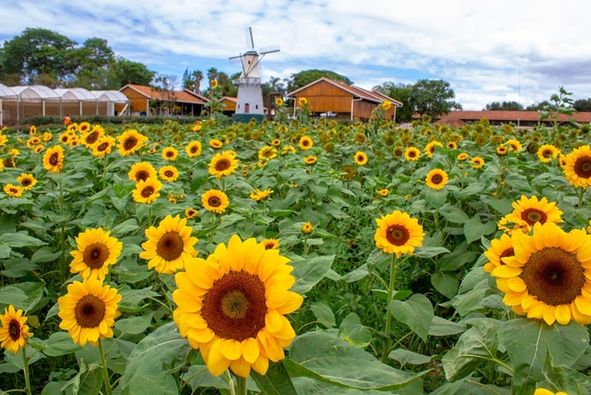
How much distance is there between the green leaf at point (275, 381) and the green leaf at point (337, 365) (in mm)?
13

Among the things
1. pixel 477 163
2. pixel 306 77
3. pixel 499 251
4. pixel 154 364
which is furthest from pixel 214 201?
pixel 306 77

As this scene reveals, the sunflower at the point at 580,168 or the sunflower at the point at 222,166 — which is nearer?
the sunflower at the point at 580,168

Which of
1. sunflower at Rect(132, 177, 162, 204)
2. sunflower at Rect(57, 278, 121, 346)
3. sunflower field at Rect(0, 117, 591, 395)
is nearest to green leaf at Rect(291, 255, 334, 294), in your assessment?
sunflower field at Rect(0, 117, 591, 395)

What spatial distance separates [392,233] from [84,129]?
3.72 meters

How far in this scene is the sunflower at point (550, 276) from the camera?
3.12 ft

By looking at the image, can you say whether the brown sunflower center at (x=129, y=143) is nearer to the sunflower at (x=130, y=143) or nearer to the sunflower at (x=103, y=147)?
the sunflower at (x=130, y=143)

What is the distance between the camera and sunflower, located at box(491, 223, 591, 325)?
0.95 meters

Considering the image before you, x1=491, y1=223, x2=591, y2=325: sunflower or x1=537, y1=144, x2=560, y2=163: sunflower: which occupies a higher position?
x1=537, y1=144, x2=560, y2=163: sunflower

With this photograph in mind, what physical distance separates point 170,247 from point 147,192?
3.17 feet

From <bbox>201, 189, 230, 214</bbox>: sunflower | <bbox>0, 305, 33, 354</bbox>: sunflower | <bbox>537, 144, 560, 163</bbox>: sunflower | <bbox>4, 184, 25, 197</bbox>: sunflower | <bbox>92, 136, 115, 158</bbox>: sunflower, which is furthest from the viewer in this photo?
<bbox>537, 144, 560, 163</bbox>: sunflower

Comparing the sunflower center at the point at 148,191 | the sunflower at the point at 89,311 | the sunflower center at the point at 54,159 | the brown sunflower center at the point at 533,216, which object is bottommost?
the sunflower at the point at 89,311

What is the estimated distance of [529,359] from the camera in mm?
924

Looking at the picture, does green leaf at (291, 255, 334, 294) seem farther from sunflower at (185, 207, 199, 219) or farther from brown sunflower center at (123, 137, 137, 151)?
brown sunflower center at (123, 137, 137, 151)

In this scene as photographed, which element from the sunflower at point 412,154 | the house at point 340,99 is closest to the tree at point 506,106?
the house at point 340,99
